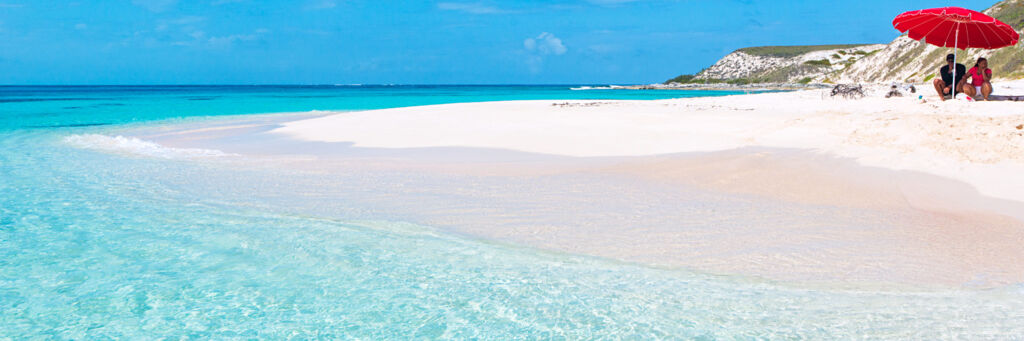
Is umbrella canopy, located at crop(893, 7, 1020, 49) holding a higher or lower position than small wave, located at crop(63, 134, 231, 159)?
higher

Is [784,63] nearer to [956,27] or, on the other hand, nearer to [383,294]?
[956,27]

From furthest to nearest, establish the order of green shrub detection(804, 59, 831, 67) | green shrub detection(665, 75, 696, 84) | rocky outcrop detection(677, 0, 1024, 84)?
green shrub detection(665, 75, 696, 84) < green shrub detection(804, 59, 831, 67) < rocky outcrop detection(677, 0, 1024, 84)

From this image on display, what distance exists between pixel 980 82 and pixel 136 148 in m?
18.8

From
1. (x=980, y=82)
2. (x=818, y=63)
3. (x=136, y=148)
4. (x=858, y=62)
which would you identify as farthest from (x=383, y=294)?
(x=818, y=63)

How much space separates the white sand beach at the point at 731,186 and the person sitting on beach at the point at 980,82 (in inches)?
42.5

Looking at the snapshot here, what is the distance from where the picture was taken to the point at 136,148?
13.9 meters

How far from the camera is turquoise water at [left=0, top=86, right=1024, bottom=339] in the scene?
12.6 feet

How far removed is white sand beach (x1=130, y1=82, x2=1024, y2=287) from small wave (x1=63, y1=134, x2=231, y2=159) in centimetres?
79

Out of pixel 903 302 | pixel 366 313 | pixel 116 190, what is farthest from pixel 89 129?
pixel 903 302

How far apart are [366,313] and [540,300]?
1133mm

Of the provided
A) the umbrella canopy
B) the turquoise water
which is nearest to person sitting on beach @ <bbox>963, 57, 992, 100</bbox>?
the umbrella canopy

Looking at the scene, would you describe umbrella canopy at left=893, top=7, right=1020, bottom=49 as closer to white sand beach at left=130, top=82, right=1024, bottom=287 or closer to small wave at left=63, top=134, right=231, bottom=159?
white sand beach at left=130, top=82, right=1024, bottom=287

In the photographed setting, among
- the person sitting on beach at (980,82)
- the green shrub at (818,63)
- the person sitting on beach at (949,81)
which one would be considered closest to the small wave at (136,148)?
the person sitting on beach at (949,81)

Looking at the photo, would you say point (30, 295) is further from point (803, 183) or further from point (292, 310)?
point (803, 183)
